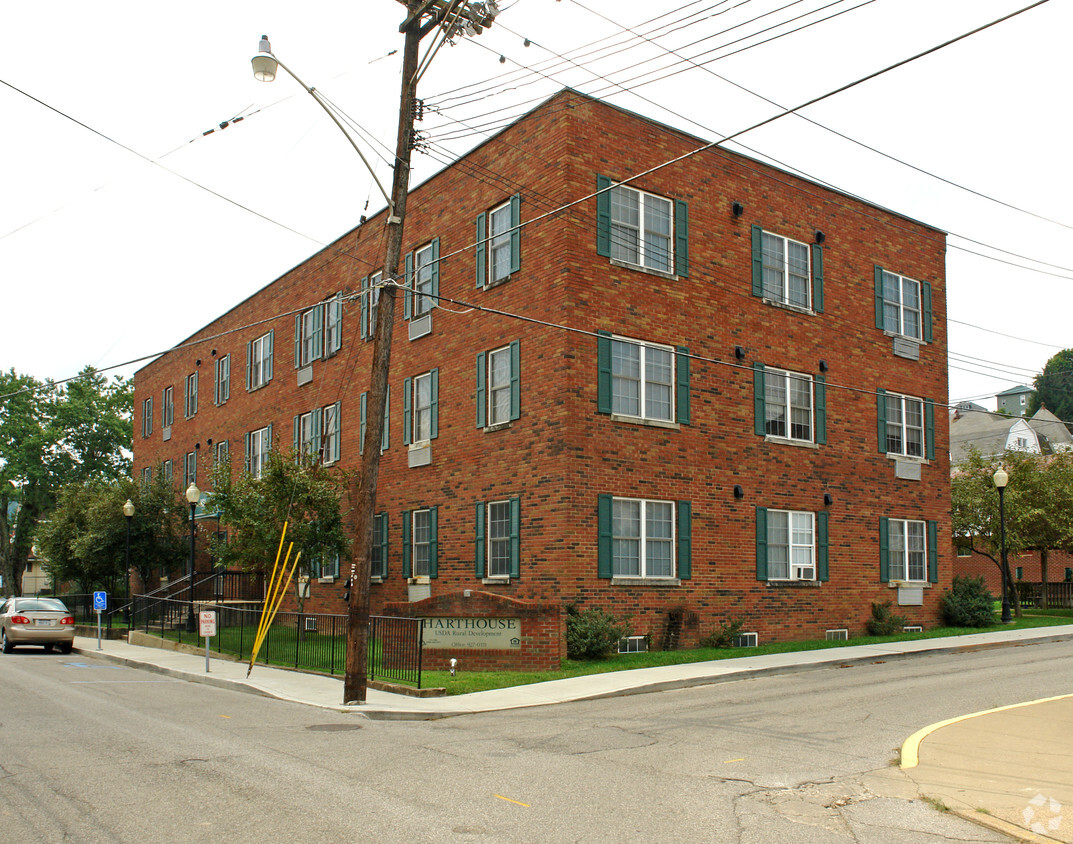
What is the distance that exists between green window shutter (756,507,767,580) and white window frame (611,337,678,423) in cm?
353

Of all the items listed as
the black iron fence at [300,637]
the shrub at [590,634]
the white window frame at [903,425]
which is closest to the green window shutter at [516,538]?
the shrub at [590,634]

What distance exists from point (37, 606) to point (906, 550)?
23898mm

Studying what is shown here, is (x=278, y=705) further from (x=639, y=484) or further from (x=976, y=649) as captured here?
(x=976, y=649)

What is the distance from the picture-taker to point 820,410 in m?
25.8

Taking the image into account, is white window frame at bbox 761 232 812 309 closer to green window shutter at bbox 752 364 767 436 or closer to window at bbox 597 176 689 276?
green window shutter at bbox 752 364 767 436

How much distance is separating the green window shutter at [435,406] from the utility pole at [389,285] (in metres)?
8.91

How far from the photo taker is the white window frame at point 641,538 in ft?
70.1

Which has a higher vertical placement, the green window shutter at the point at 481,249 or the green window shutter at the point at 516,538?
the green window shutter at the point at 481,249

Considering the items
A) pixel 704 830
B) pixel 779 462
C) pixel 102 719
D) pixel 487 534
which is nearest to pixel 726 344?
pixel 779 462

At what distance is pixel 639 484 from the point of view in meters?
21.8

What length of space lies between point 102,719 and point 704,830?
9.16 meters

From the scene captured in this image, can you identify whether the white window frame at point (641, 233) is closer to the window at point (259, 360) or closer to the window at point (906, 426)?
the window at point (906, 426)

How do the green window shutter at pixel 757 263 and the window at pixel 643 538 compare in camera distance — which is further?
the green window shutter at pixel 757 263

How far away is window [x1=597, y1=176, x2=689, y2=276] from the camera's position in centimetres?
2194
